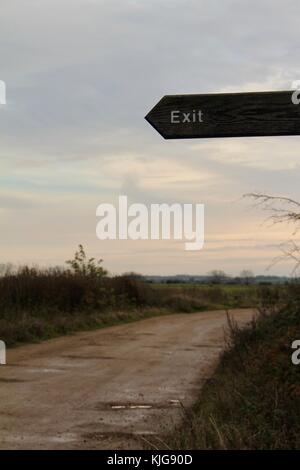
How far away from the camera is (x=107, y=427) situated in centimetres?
823

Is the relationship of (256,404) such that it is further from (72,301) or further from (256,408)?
(72,301)

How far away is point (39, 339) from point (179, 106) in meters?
14.0

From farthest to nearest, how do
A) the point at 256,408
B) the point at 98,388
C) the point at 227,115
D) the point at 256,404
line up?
the point at 98,388
the point at 256,404
the point at 256,408
the point at 227,115

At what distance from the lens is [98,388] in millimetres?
10969

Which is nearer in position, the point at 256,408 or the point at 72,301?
the point at 256,408

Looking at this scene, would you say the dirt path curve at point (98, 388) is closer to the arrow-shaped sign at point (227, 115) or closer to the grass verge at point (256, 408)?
the grass verge at point (256, 408)

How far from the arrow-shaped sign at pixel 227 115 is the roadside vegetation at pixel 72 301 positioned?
12.8 metres

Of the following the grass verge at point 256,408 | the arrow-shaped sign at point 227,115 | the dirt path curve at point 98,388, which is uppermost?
the arrow-shaped sign at point 227,115

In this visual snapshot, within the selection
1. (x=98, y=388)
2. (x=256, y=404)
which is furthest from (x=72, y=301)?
(x=256, y=404)

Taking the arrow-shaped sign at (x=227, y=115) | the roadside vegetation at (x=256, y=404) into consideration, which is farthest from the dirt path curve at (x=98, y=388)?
the arrow-shaped sign at (x=227, y=115)

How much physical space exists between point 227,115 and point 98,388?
703cm

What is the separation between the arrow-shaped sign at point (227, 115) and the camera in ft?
15.8
